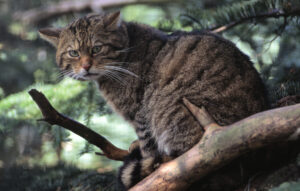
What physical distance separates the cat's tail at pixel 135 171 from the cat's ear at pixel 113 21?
1080 millimetres

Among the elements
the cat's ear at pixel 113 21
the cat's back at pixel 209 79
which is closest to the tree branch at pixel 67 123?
the cat's back at pixel 209 79

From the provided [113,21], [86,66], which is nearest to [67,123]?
[86,66]

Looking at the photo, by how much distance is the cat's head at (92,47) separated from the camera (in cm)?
248

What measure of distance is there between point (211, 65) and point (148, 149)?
0.72 m

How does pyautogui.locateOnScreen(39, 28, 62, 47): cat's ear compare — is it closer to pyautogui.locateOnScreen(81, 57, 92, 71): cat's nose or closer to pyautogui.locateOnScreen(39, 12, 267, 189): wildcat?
pyautogui.locateOnScreen(39, 12, 267, 189): wildcat

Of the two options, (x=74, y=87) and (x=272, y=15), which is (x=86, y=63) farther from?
(x=272, y=15)

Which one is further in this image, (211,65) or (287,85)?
(287,85)

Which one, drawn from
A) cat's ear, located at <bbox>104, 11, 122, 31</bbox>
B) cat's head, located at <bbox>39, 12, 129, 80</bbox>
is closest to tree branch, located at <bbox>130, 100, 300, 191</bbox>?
cat's head, located at <bbox>39, 12, 129, 80</bbox>

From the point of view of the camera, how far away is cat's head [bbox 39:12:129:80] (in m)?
2.48

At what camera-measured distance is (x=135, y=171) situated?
6.64ft

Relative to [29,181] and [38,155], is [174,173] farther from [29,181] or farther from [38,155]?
[38,155]

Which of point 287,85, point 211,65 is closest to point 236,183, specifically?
point 211,65

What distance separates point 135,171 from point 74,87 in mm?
1251

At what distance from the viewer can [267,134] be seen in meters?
1.56
